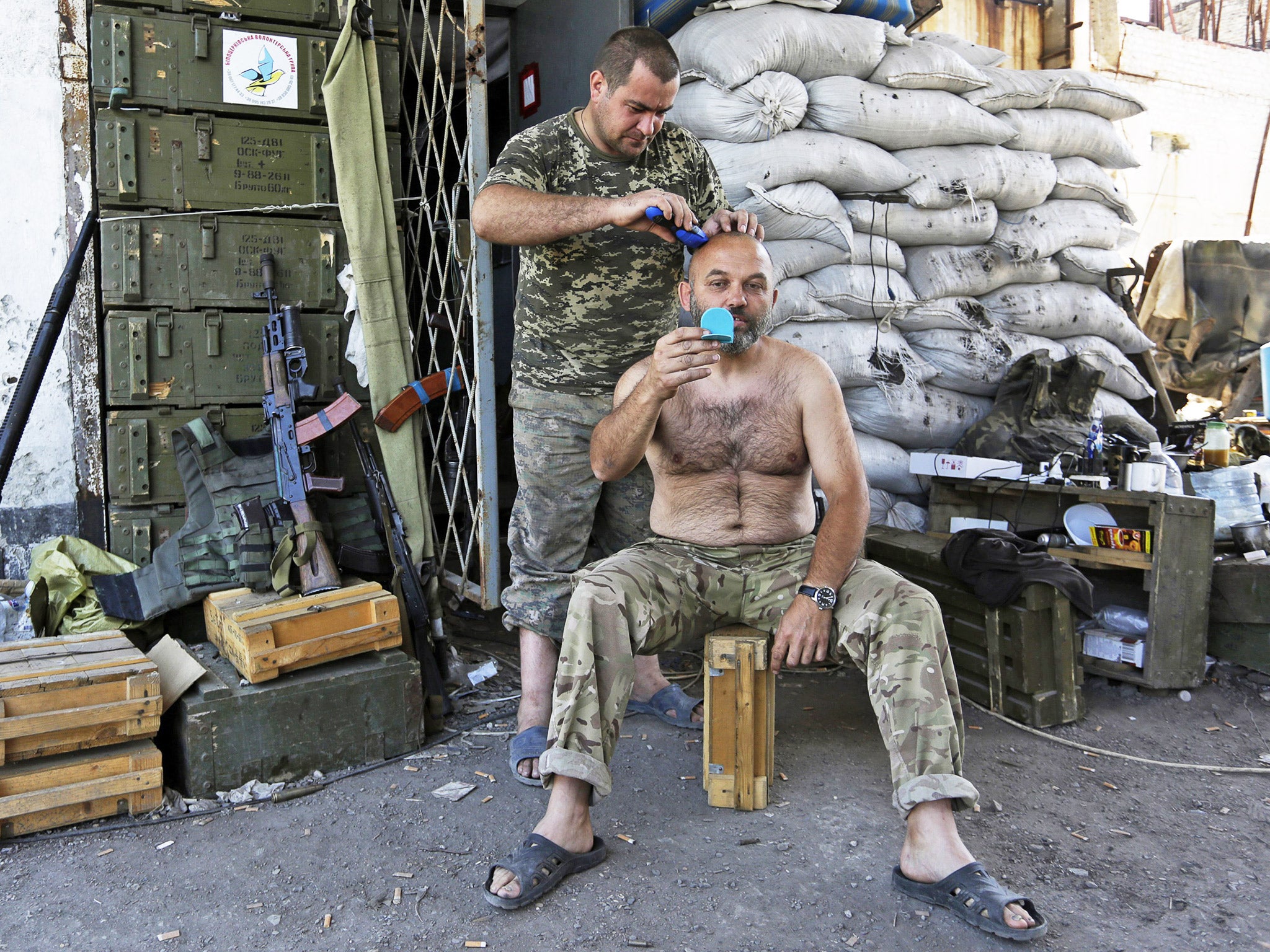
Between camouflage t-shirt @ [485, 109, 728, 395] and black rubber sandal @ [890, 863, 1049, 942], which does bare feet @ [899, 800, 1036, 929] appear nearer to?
black rubber sandal @ [890, 863, 1049, 942]

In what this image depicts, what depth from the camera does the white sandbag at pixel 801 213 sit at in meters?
3.70

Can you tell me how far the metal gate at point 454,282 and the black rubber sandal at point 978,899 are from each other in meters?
1.97

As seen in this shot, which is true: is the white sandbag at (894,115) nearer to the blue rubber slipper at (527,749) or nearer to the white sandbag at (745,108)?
the white sandbag at (745,108)

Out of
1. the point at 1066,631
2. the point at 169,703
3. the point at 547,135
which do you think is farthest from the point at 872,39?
the point at 169,703

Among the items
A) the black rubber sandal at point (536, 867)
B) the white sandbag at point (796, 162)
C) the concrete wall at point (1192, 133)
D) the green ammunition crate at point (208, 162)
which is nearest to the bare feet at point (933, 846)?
the black rubber sandal at point (536, 867)

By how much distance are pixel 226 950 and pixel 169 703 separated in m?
0.94

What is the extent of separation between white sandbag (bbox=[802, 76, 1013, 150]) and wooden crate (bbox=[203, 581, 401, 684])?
2659 mm

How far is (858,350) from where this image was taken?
3.86 m

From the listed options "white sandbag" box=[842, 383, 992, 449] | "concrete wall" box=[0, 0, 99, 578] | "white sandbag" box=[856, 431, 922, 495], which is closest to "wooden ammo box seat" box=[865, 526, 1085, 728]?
"white sandbag" box=[856, 431, 922, 495]

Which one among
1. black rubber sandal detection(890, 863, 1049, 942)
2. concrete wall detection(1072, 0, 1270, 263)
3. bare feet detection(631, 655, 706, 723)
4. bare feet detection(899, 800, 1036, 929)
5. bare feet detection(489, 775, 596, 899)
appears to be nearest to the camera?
black rubber sandal detection(890, 863, 1049, 942)

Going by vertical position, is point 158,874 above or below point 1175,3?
below

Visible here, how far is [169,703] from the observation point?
2598mm

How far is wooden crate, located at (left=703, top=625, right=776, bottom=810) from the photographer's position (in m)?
2.41

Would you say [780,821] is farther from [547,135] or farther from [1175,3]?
[1175,3]
